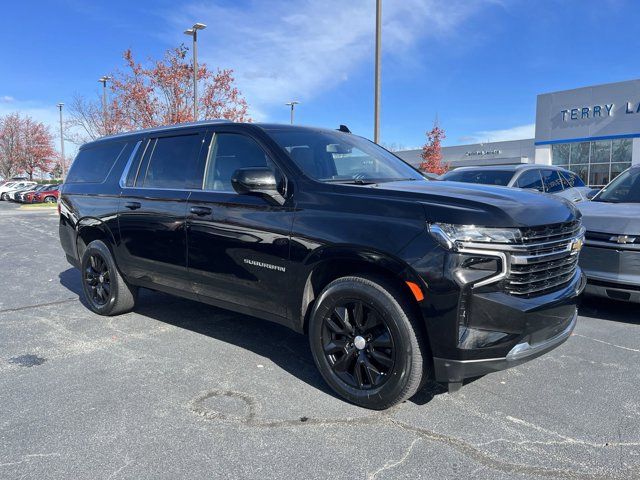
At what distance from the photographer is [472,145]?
151 ft

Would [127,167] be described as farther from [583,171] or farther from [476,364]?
[583,171]

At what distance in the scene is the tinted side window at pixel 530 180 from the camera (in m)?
9.10

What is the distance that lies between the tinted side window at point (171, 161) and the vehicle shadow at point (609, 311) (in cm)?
450

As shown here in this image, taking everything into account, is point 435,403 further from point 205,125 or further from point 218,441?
point 205,125

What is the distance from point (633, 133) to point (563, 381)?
1167 inches

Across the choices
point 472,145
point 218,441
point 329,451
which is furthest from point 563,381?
point 472,145

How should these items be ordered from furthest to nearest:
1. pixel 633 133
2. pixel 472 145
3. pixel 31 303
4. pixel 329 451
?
pixel 472 145
pixel 633 133
pixel 31 303
pixel 329 451

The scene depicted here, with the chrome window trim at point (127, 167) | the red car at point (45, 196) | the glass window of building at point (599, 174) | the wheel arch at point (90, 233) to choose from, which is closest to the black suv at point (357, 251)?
the chrome window trim at point (127, 167)

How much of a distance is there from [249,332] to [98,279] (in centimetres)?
195

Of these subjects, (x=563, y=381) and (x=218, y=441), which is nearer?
(x=218, y=441)

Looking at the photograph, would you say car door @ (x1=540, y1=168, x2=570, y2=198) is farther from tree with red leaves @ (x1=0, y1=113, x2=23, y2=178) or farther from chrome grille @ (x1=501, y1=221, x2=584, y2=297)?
tree with red leaves @ (x1=0, y1=113, x2=23, y2=178)

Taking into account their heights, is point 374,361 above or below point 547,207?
below

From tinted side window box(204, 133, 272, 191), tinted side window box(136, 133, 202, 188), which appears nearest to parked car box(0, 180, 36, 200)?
tinted side window box(136, 133, 202, 188)

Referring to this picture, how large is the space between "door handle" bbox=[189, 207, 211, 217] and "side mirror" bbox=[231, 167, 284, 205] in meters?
0.54
